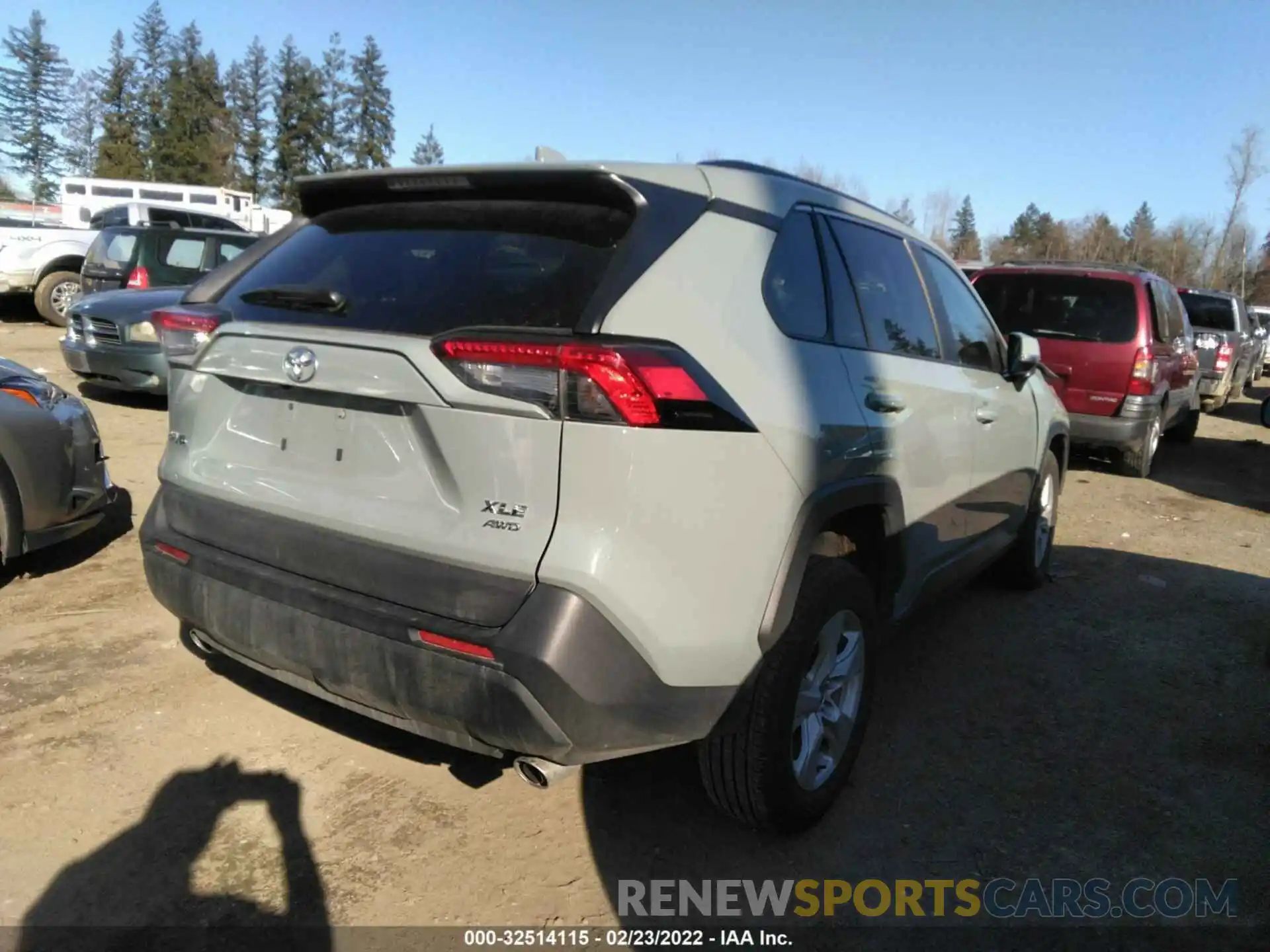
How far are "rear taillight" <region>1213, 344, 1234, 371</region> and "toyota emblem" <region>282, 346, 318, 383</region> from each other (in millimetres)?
14383

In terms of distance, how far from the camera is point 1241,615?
5105 mm

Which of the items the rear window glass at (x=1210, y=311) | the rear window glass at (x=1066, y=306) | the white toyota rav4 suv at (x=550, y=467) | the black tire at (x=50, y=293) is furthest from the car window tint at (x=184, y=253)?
the rear window glass at (x=1210, y=311)

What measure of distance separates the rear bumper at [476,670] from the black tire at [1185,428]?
35.9ft

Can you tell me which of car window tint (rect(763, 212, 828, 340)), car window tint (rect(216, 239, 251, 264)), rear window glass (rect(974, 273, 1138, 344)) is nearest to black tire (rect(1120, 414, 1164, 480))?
rear window glass (rect(974, 273, 1138, 344))

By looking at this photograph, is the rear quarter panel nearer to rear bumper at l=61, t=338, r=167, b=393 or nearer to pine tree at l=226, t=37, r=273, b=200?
rear bumper at l=61, t=338, r=167, b=393

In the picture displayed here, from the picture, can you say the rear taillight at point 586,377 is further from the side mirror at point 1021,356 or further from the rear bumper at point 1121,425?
the rear bumper at point 1121,425

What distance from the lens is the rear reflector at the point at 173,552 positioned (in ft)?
8.77

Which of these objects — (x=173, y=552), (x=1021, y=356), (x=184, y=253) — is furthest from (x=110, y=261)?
(x=1021, y=356)

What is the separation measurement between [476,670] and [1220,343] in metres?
14.5

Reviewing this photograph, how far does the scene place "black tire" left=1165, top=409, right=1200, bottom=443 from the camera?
11.3m

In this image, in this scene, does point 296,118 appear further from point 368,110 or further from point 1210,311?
point 1210,311

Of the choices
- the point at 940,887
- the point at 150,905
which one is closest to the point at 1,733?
the point at 150,905

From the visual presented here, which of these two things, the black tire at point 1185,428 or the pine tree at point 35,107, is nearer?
the black tire at point 1185,428

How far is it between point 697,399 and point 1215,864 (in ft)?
7.31
